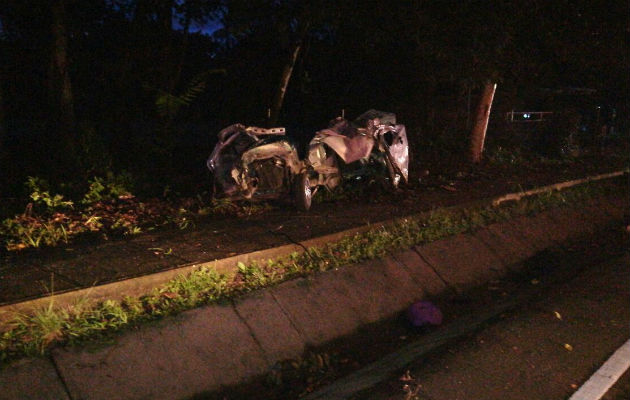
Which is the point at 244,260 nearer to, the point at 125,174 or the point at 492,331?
the point at 492,331

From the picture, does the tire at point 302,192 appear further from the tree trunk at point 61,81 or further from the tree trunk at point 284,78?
the tree trunk at point 284,78

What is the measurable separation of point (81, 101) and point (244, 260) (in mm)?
9129

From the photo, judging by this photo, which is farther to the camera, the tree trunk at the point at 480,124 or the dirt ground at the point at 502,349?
the tree trunk at the point at 480,124

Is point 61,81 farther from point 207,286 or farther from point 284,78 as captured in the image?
point 207,286

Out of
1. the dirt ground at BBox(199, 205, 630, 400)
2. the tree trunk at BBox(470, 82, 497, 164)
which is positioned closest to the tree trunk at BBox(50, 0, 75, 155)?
the dirt ground at BBox(199, 205, 630, 400)

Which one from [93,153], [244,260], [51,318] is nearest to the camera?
[51,318]

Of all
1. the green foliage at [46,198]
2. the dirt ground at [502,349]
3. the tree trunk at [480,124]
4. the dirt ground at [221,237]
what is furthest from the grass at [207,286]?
the tree trunk at [480,124]

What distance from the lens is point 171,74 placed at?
12117 millimetres

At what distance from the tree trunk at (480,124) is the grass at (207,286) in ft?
17.4

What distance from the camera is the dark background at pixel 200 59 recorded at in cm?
978

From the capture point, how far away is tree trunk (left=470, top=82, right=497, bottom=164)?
14.0 meters

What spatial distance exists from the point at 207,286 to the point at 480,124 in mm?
10506

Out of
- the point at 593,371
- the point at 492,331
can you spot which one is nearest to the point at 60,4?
the point at 492,331

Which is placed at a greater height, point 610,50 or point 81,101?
point 610,50
